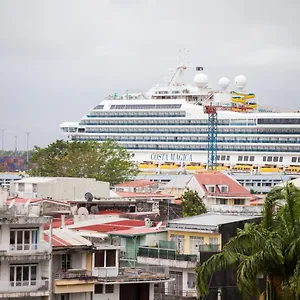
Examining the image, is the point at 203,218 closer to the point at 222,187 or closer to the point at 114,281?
the point at 114,281

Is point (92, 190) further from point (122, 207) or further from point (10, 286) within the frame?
point (10, 286)

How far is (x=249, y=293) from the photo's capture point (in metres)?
32.7

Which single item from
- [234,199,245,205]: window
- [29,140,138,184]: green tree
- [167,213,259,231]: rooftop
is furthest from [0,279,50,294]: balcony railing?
[29,140,138,184]: green tree

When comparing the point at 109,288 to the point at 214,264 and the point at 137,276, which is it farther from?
the point at 214,264

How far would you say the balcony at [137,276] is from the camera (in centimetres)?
3816

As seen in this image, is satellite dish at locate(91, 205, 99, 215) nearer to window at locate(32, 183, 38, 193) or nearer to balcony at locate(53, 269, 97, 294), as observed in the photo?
window at locate(32, 183, 38, 193)

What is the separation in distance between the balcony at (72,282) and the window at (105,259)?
1057mm

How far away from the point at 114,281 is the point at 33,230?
308 cm

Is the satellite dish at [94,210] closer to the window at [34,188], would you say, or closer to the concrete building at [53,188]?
the concrete building at [53,188]

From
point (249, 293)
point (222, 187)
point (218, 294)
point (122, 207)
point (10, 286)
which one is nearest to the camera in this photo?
point (249, 293)

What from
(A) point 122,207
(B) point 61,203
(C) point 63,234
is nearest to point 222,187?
(A) point 122,207

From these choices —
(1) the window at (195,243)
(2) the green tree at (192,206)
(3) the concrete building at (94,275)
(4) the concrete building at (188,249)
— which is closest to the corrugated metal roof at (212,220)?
(4) the concrete building at (188,249)

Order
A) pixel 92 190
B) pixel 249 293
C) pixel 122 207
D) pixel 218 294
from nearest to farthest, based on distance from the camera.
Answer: pixel 249 293, pixel 218 294, pixel 122 207, pixel 92 190

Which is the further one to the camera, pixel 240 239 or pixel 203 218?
pixel 203 218
